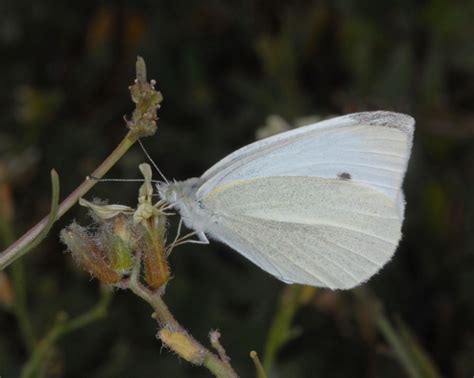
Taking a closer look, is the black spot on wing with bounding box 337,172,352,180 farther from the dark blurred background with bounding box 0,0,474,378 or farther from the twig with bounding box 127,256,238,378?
the dark blurred background with bounding box 0,0,474,378

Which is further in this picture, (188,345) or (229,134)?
(229,134)

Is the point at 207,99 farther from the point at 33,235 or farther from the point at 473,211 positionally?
the point at 33,235

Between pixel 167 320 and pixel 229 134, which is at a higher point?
pixel 229 134

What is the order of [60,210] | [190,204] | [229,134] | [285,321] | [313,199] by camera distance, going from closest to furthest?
[60,210], [190,204], [313,199], [285,321], [229,134]

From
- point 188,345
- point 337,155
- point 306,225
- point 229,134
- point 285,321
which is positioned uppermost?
point 229,134

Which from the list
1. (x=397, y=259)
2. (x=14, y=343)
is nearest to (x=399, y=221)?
(x=397, y=259)

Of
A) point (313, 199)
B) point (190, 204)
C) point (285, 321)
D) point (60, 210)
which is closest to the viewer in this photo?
point (60, 210)

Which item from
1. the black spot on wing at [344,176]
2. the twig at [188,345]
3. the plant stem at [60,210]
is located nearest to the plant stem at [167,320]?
the twig at [188,345]

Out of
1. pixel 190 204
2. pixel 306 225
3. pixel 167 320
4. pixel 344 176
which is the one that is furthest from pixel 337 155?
pixel 167 320

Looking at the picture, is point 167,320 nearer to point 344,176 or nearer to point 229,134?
point 344,176
